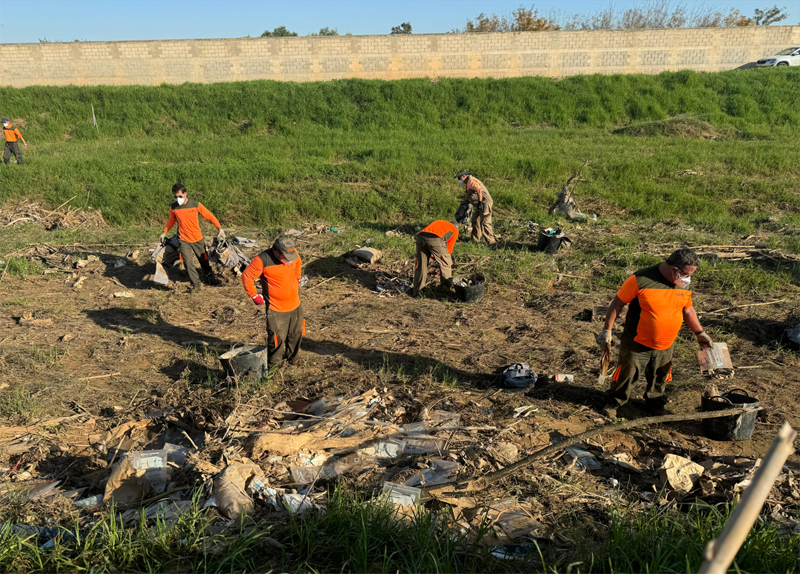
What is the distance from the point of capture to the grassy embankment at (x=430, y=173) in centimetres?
307

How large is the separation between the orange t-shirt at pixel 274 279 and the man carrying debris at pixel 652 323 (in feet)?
10.5

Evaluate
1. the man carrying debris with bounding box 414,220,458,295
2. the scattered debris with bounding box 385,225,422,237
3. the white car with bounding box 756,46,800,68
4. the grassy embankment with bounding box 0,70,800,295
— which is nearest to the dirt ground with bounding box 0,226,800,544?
the man carrying debris with bounding box 414,220,458,295

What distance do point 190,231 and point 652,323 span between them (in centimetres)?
675

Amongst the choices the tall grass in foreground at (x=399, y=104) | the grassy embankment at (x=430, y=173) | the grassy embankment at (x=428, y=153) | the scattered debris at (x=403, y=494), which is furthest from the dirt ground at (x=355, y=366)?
the tall grass in foreground at (x=399, y=104)

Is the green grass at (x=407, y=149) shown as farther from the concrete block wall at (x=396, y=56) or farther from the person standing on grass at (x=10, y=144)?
the concrete block wall at (x=396, y=56)

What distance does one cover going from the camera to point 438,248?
26.2 ft

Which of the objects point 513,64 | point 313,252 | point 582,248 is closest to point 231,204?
point 313,252

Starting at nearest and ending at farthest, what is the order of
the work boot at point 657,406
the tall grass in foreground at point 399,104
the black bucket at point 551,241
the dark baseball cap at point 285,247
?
the work boot at point 657,406
the dark baseball cap at point 285,247
the black bucket at point 551,241
the tall grass in foreground at point 399,104

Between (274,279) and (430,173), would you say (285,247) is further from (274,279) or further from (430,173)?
(430,173)

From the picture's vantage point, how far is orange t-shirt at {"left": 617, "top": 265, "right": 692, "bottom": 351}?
455 cm

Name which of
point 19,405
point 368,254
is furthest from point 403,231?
point 19,405

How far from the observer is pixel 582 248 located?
10133mm

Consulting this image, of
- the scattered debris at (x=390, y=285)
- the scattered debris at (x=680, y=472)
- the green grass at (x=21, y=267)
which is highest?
the green grass at (x=21, y=267)

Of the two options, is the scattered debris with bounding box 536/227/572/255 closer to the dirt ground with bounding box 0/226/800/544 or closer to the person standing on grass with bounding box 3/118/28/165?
the dirt ground with bounding box 0/226/800/544
